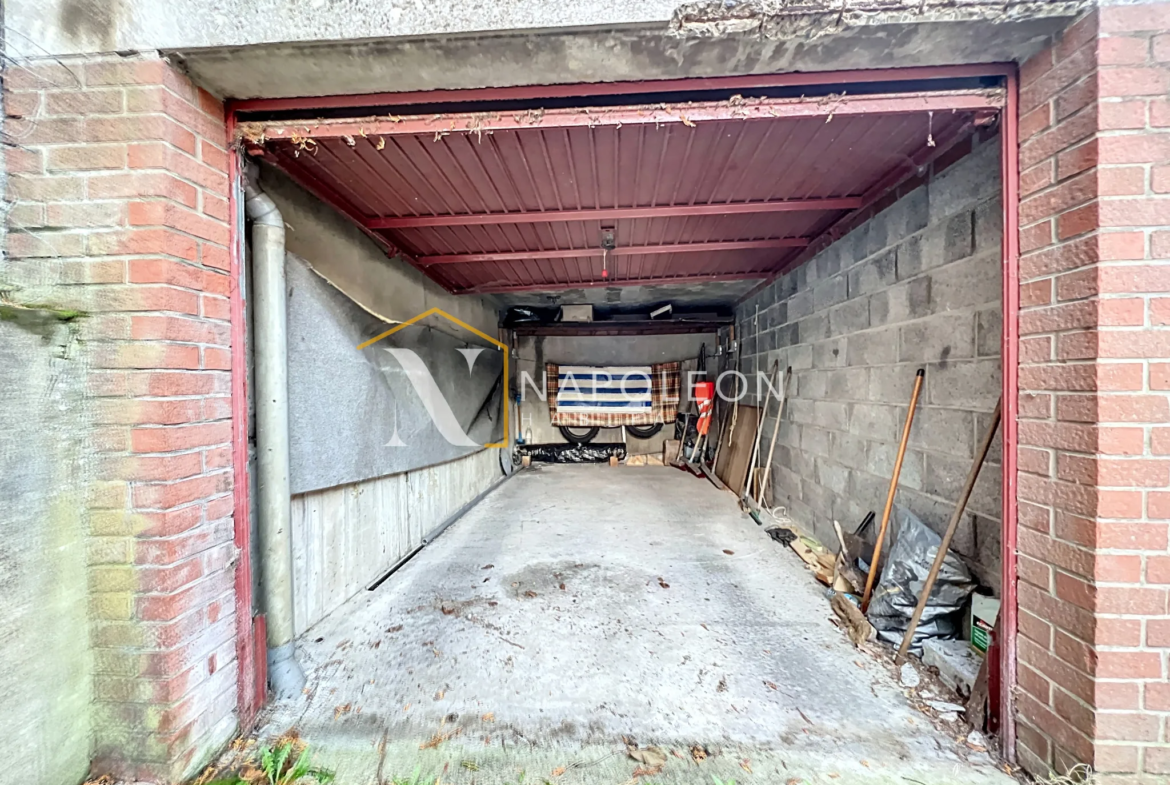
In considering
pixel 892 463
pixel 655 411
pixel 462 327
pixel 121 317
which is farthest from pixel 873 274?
pixel 655 411

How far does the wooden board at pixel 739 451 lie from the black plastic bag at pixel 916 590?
2306 mm

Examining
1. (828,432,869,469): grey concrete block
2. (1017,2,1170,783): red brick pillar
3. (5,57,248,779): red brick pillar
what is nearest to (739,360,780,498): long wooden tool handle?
(828,432,869,469): grey concrete block

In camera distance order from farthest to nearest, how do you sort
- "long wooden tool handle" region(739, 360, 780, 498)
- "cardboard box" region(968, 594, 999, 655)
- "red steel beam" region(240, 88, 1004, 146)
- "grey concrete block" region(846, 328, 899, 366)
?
"long wooden tool handle" region(739, 360, 780, 498), "grey concrete block" region(846, 328, 899, 366), "cardboard box" region(968, 594, 999, 655), "red steel beam" region(240, 88, 1004, 146)

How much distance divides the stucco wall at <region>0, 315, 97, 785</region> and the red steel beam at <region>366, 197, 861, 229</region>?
5.30 ft

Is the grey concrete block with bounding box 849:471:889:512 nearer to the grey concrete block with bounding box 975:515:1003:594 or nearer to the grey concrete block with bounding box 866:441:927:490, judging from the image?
the grey concrete block with bounding box 866:441:927:490

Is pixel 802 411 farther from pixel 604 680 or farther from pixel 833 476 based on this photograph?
pixel 604 680

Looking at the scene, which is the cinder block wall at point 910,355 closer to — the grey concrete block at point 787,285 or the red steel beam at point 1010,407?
the grey concrete block at point 787,285

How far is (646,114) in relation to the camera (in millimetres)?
1365

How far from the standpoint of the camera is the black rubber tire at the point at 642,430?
661 centimetres

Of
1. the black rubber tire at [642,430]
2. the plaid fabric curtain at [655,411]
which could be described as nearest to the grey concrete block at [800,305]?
the plaid fabric curtain at [655,411]

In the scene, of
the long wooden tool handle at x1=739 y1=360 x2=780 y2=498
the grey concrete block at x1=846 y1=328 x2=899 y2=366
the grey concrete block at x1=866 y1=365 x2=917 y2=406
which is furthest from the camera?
the long wooden tool handle at x1=739 y1=360 x2=780 y2=498

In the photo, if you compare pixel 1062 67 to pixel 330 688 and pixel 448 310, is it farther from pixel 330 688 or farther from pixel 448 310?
pixel 448 310

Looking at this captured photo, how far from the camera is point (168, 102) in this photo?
1.18 meters

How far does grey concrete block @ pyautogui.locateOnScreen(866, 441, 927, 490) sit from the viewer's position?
2.07m
